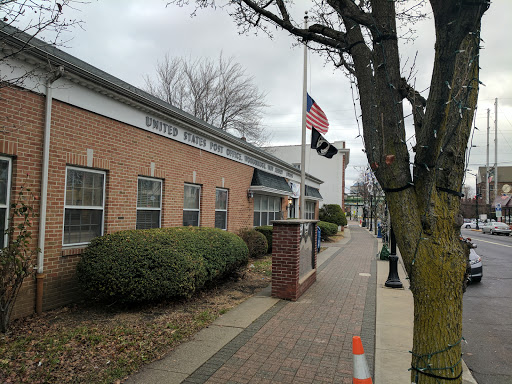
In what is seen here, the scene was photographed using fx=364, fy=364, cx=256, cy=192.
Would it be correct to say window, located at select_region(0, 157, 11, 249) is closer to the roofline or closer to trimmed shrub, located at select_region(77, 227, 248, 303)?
trimmed shrub, located at select_region(77, 227, 248, 303)

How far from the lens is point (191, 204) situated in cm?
1102

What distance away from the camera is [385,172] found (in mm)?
2760

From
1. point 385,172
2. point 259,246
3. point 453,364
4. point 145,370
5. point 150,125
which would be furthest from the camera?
point 259,246

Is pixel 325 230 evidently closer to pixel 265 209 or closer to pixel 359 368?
pixel 265 209

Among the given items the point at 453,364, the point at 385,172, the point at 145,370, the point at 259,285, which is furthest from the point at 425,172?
the point at 259,285

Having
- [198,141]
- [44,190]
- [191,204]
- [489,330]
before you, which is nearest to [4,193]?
[44,190]

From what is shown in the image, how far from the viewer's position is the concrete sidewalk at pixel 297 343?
4105 millimetres

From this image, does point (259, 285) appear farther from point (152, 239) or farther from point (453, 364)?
point (453, 364)

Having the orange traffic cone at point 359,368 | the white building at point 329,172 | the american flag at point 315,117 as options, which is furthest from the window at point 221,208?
the white building at point 329,172

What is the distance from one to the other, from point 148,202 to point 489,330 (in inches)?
299

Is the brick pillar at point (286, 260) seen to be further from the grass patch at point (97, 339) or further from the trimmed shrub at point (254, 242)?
the trimmed shrub at point (254, 242)

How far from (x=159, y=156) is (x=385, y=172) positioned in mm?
7295

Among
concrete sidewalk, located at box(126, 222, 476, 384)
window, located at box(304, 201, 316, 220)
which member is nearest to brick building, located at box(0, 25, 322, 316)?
concrete sidewalk, located at box(126, 222, 476, 384)

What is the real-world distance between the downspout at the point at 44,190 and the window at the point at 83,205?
61cm
